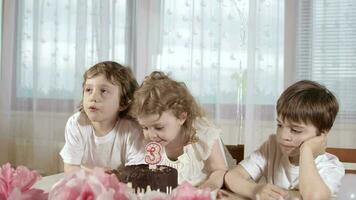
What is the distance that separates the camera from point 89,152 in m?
1.59

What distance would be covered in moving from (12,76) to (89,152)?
2.07 metres

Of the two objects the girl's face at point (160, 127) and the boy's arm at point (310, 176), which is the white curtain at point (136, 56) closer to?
the girl's face at point (160, 127)

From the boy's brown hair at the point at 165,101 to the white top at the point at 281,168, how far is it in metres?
0.20

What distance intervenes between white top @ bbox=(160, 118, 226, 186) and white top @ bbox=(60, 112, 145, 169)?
133mm

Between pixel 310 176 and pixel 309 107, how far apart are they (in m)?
0.18

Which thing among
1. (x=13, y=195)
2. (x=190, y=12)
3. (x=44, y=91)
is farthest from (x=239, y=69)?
(x=13, y=195)

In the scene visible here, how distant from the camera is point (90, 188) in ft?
1.13

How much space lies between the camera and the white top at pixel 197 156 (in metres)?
1.38

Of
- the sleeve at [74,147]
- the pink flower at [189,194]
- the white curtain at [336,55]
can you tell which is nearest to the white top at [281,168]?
the sleeve at [74,147]

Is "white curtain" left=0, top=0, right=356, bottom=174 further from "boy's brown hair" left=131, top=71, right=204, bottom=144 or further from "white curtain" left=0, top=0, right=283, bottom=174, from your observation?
"boy's brown hair" left=131, top=71, right=204, bottom=144

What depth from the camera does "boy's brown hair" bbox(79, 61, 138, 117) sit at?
1492 mm

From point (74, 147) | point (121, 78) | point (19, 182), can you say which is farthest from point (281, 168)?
point (19, 182)

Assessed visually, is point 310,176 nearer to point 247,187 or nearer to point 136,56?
point 247,187

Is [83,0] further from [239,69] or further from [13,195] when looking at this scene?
[13,195]
